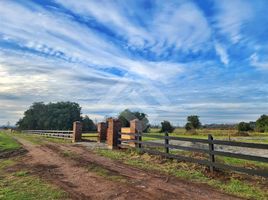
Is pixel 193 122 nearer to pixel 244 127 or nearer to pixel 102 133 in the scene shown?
pixel 244 127

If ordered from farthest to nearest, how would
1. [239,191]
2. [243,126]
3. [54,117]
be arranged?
[54,117]
[243,126]
[239,191]

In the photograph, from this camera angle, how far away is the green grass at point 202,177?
724 cm

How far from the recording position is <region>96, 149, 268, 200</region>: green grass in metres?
7.24

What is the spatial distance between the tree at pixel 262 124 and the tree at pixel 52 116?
4152 cm

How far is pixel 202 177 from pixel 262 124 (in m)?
62.2

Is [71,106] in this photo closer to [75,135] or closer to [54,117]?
[54,117]

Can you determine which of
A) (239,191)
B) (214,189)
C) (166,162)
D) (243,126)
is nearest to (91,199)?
(214,189)

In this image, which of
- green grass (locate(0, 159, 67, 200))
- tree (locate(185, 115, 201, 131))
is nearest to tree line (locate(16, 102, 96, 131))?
tree (locate(185, 115, 201, 131))

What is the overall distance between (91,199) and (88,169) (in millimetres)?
3930

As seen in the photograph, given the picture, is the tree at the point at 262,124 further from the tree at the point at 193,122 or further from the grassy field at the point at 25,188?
the grassy field at the point at 25,188

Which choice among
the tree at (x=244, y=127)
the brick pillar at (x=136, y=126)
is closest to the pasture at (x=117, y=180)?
the brick pillar at (x=136, y=126)

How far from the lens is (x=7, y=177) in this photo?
31.2 feet

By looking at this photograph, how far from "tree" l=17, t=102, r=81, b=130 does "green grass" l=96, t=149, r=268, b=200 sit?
60695 millimetres

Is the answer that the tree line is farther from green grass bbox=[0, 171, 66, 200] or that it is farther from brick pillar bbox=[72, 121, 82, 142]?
green grass bbox=[0, 171, 66, 200]
